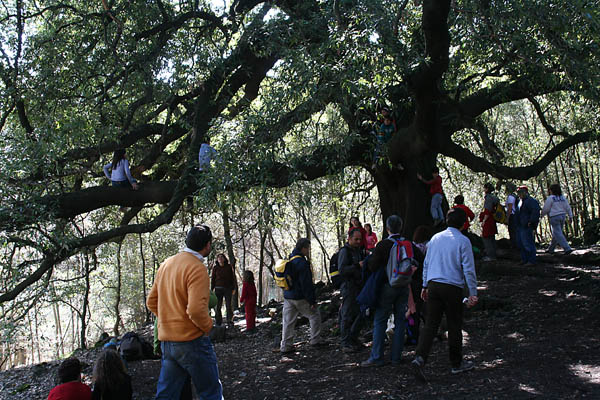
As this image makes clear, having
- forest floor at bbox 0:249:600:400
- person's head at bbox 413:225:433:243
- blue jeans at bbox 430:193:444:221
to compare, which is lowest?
forest floor at bbox 0:249:600:400

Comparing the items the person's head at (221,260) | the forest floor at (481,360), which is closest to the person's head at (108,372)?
the forest floor at (481,360)

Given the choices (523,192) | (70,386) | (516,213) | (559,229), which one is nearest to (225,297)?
(516,213)

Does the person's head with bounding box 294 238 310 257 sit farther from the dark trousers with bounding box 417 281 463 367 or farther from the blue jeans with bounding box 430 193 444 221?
the blue jeans with bounding box 430 193 444 221

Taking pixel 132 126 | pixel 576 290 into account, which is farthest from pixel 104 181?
pixel 576 290

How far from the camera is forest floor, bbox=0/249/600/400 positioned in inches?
203

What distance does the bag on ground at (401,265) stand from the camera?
19.4 feet

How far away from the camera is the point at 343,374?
6301 mm

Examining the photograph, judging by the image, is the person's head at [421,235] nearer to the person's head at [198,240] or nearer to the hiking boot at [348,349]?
the hiking boot at [348,349]

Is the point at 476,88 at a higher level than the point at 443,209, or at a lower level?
higher

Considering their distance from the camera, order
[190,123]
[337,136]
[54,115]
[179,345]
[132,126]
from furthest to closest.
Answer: [132,126]
[190,123]
[54,115]
[337,136]
[179,345]

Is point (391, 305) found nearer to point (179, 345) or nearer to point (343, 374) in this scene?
point (343, 374)

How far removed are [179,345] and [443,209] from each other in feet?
25.5

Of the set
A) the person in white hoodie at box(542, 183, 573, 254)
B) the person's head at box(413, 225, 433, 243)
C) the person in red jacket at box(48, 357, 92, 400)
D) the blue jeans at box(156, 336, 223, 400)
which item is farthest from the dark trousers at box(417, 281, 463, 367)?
the person in white hoodie at box(542, 183, 573, 254)

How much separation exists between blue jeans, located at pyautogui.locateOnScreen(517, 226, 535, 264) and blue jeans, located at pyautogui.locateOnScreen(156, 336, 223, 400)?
8803 millimetres
